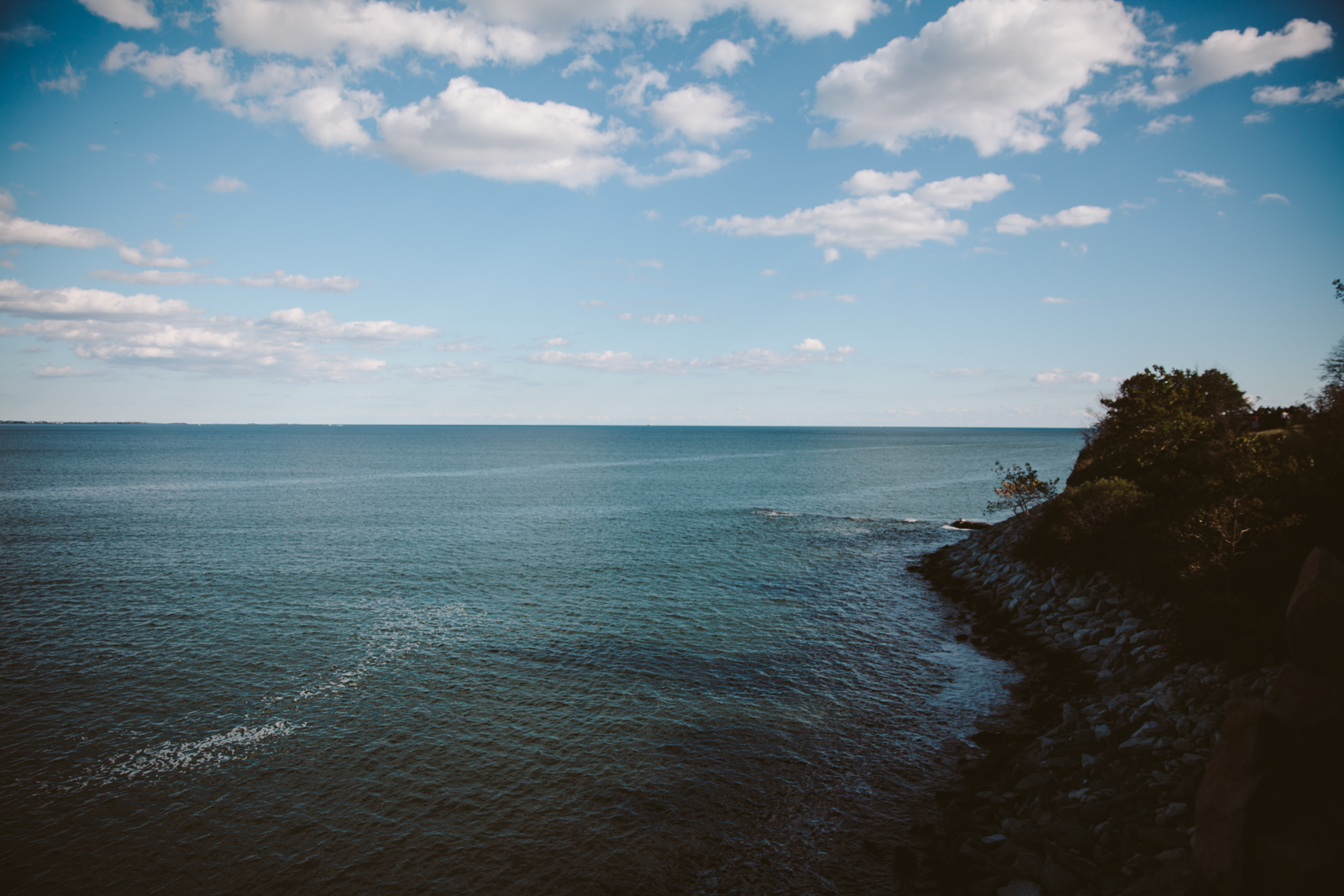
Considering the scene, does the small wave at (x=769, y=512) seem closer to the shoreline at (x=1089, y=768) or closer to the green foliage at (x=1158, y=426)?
the green foliage at (x=1158, y=426)

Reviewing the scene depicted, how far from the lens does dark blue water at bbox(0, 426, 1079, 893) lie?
696 inches

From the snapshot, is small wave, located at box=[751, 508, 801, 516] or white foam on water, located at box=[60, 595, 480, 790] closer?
white foam on water, located at box=[60, 595, 480, 790]

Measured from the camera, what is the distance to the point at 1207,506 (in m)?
28.8

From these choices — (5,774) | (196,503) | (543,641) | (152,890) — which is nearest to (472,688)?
(543,641)

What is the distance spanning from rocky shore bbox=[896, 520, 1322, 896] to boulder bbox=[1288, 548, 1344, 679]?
3.86ft

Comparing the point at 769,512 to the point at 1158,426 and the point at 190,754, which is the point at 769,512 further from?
the point at 190,754

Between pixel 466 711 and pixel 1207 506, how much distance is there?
33912 mm

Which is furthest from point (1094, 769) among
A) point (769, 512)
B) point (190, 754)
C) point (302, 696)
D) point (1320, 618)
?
point (769, 512)

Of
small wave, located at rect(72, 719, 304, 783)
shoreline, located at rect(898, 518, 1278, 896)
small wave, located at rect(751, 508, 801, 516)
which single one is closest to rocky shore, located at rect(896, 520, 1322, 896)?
shoreline, located at rect(898, 518, 1278, 896)

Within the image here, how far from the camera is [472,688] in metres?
28.6

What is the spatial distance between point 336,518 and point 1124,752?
2986 inches

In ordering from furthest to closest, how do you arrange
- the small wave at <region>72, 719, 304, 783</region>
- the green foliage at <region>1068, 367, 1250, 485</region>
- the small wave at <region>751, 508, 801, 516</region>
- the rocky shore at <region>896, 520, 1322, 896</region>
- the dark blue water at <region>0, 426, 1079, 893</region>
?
the small wave at <region>751, 508, 801, 516</region> < the green foliage at <region>1068, 367, 1250, 485</region> < the small wave at <region>72, 719, 304, 783</region> < the dark blue water at <region>0, 426, 1079, 893</region> < the rocky shore at <region>896, 520, 1322, 896</region>

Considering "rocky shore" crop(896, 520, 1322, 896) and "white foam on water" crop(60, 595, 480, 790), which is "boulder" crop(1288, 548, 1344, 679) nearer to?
"rocky shore" crop(896, 520, 1322, 896)

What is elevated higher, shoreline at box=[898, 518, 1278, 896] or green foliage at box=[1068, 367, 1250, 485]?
green foliage at box=[1068, 367, 1250, 485]
